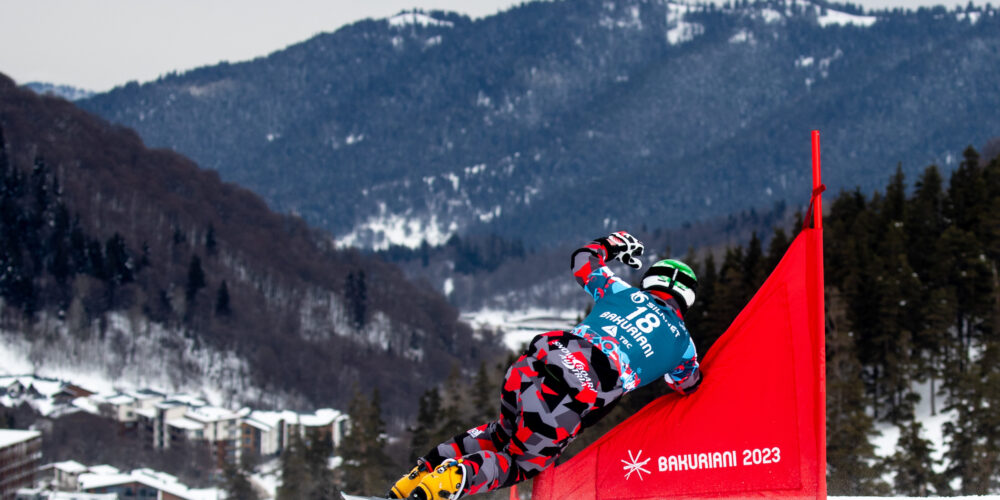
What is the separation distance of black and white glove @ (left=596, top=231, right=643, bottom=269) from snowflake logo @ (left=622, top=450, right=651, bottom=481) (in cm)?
159

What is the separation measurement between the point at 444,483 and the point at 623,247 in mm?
2539

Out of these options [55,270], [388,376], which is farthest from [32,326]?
[388,376]

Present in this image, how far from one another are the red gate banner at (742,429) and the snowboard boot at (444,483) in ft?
2.97

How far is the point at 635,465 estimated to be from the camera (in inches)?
305

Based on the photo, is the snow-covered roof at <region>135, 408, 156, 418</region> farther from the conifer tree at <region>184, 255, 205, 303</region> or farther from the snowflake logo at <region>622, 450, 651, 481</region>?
the snowflake logo at <region>622, 450, 651, 481</region>

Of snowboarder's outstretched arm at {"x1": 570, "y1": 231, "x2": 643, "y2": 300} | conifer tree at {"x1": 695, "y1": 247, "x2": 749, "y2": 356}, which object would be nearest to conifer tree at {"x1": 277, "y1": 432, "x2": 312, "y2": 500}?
conifer tree at {"x1": 695, "y1": 247, "x2": 749, "y2": 356}

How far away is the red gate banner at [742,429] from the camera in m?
7.60

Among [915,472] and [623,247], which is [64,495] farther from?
[623,247]

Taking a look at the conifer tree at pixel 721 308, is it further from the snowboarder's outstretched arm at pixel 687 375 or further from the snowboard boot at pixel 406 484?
the snowboard boot at pixel 406 484

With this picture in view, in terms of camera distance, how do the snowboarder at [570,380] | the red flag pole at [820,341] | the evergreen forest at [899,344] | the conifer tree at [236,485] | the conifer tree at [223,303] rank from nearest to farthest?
the snowboarder at [570,380]
the red flag pole at [820,341]
the evergreen forest at [899,344]
the conifer tree at [236,485]
the conifer tree at [223,303]

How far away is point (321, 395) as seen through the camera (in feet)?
530

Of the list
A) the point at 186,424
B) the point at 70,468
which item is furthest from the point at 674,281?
the point at 186,424

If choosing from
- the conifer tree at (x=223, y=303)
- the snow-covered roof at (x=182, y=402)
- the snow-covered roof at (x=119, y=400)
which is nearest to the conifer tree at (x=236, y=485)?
the snow-covered roof at (x=182, y=402)

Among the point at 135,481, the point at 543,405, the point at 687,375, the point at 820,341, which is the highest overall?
the point at 820,341
